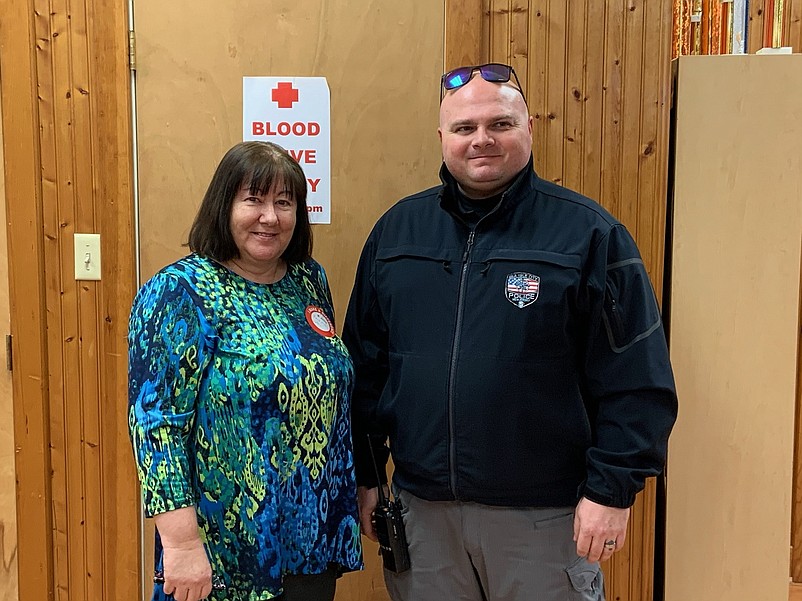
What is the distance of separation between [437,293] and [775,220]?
95 centimetres

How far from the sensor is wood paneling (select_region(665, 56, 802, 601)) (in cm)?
179

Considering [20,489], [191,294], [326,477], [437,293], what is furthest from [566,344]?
[20,489]

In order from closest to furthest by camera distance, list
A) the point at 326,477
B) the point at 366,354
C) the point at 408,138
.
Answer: the point at 326,477
the point at 366,354
the point at 408,138

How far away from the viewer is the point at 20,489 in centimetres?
200

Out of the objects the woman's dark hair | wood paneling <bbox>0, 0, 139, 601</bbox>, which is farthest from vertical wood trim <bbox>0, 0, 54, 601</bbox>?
the woman's dark hair

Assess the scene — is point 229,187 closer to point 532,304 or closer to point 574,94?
point 532,304

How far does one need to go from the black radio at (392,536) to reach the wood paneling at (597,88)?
920mm

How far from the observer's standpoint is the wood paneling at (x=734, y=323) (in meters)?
1.79

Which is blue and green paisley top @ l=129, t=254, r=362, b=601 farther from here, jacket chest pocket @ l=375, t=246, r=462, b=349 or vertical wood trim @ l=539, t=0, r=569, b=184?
vertical wood trim @ l=539, t=0, r=569, b=184

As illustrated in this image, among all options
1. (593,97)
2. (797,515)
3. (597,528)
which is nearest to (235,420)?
(597,528)

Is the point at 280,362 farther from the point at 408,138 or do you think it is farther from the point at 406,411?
the point at 408,138

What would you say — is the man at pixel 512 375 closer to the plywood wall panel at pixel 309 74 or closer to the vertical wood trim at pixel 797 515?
the plywood wall panel at pixel 309 74

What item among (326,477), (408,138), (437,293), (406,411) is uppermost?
(408,138)

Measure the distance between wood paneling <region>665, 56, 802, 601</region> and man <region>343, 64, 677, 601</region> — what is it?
0.53 metres
